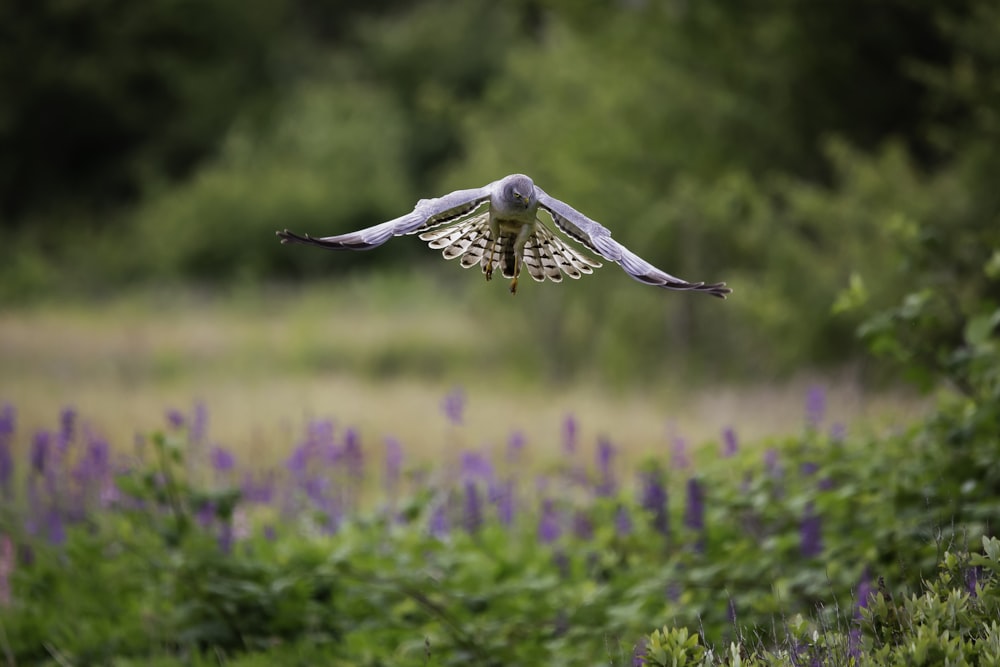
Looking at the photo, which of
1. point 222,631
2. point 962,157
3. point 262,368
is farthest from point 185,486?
point 262,368

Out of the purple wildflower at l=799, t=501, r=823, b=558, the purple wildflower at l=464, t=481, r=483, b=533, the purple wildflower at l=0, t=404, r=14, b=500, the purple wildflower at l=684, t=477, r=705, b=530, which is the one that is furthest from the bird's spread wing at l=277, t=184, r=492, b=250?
the purple wildflower at l=0, t=404, r=14, b=500

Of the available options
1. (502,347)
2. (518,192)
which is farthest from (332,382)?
(518,192)

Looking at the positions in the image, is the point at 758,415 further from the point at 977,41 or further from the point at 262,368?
the point at 262,368

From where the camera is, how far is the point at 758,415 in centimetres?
938

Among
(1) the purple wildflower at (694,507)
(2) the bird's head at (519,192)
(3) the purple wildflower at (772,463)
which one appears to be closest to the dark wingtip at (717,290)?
(2) the bird's head at (519,192)

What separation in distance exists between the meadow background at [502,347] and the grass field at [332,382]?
0.10 meters

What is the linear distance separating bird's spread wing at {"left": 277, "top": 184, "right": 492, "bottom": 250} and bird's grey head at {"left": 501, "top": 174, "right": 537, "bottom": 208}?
0.06 meters

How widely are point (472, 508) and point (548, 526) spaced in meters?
0.36

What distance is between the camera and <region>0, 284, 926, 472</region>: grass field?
8734 mm

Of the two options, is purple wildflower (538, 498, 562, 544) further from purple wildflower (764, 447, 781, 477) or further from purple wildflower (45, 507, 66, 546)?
purple wildflower (45, 507, 66, 546)

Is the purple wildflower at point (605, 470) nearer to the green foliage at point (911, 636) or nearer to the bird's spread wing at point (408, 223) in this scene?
the green foliage at point (911, 636)

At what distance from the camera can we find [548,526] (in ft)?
15.9

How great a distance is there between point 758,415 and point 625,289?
12.5 feet

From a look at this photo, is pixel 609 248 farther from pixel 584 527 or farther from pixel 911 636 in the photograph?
pixel 584 527
